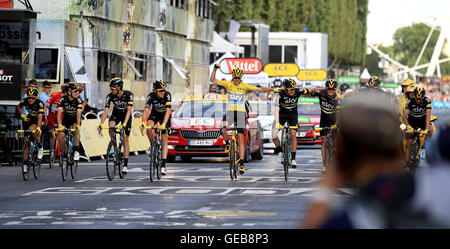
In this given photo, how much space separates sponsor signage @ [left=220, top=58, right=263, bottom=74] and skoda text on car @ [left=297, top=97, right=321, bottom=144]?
18571 mm

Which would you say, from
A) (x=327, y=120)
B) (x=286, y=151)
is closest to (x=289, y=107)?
(x=286, y=151)

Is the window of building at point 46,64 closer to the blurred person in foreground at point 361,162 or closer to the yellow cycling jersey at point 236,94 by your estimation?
the yellow cycling jersey at point 236,94

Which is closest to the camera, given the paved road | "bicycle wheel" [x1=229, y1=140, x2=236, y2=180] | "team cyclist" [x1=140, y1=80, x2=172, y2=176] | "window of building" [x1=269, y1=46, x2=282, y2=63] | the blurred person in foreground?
the blurred person in foreground

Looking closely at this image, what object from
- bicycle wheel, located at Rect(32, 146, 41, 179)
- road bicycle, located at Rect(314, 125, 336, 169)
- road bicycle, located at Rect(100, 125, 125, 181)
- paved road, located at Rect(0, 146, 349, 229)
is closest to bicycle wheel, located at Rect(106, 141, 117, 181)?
road bicycle, located at Rect(100, 125, 125, 181)

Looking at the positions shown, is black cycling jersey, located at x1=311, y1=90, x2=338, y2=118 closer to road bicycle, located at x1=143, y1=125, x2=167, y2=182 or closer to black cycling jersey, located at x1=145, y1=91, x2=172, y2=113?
black cycling jersey, located at x1=145, y1=91, x2=172, y2=113

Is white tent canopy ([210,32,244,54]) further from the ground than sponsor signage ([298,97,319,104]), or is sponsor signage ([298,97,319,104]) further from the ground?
white tent canopy ([210,32,244,54])

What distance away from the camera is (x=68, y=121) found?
1838 cm

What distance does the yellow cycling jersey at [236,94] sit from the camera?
1803cm

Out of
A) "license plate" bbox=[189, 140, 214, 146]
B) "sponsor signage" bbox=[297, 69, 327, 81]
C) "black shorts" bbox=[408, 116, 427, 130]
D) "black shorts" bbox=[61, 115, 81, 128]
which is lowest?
"license plate" bbox=[189, 140, 214, 146]

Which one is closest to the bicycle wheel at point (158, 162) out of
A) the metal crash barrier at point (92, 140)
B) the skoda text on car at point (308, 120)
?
the metal crash barrier at point (92, 140)

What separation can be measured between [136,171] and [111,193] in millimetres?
5368

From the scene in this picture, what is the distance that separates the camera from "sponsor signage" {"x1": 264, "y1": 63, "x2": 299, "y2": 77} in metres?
58.3

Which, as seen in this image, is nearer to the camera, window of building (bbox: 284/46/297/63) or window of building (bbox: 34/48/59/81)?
window of building (bbox: 34/48/59/81)
